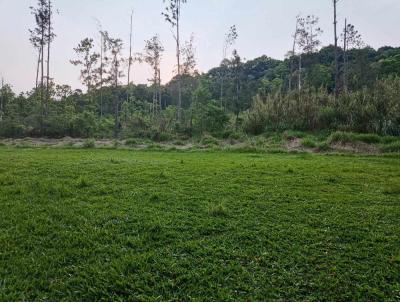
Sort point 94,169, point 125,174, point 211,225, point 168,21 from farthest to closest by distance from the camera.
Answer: point 168,21 → point 94,169 → point 125,174 → point 211,225

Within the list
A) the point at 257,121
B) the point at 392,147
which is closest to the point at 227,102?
the point at 257,121

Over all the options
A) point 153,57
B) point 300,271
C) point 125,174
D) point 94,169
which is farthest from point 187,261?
point 153,57

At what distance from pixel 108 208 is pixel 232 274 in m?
2.01

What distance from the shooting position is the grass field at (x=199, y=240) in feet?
7.13

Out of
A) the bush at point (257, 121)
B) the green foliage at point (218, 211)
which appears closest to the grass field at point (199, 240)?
the green foliage at point (218, 211)

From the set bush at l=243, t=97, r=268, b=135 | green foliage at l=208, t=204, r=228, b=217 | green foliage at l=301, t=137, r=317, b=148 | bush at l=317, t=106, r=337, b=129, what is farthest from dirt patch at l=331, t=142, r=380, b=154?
green foliage at l=208, t=204, r=228, b=217

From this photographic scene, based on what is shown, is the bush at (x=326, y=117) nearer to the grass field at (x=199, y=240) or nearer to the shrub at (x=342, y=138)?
the shrub at (x=342, y=138)

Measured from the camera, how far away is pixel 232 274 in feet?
7.64

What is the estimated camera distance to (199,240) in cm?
286

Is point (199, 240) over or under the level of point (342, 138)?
under

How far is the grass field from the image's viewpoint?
85.6 inches

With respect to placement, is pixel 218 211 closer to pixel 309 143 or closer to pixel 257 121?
pixel 309 143

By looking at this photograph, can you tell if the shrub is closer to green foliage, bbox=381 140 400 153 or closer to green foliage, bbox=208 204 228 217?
green foliage, bbox=381 140 400 153

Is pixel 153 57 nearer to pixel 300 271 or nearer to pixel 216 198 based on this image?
pixel 216 198
